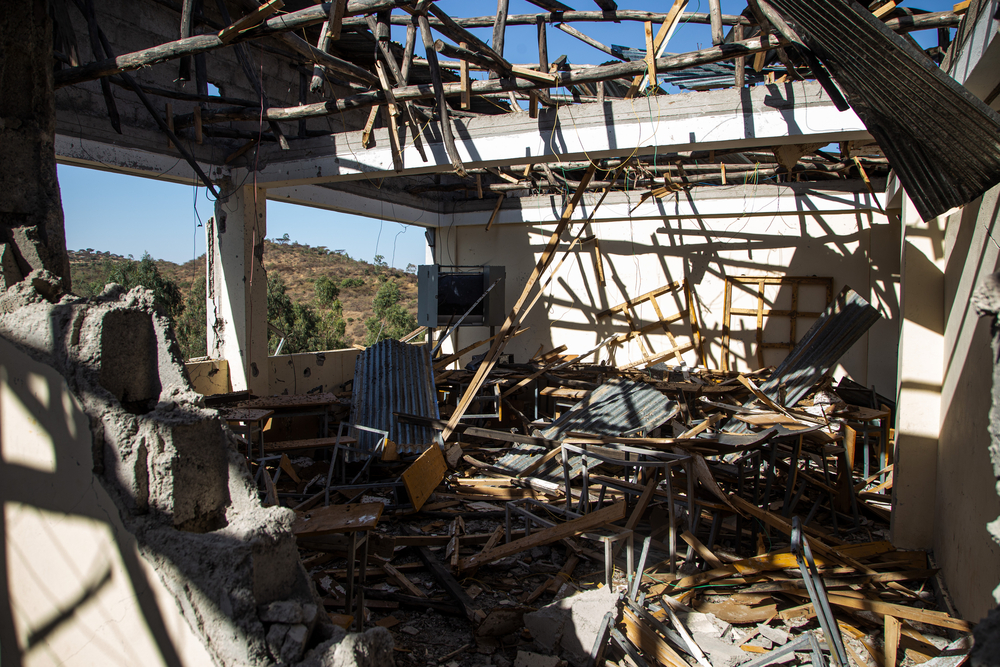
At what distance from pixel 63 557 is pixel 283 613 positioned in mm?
1204

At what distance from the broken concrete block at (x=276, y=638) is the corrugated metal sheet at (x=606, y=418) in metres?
4.17

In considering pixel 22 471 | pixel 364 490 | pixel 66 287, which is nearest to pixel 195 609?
pixel 22 471

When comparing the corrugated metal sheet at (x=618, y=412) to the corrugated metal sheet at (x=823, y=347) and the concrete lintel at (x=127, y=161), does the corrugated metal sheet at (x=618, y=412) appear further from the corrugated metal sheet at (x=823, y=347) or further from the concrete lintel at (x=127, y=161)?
the concrete lintel at (x=127, y=161)

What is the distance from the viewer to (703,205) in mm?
11039

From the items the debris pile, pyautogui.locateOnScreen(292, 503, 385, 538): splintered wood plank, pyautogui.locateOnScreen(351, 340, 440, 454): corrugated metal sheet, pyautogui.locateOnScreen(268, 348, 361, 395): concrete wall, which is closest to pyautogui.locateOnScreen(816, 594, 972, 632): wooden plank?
the debris pile

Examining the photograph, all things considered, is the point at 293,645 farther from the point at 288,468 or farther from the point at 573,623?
the point at 288,468

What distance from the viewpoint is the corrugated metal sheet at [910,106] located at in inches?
102

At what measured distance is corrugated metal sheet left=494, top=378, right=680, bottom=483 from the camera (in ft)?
21.0

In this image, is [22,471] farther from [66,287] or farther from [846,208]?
[846,208]

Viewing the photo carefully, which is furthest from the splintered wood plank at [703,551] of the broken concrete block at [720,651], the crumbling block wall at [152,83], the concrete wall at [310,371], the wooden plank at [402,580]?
the concrete wall at [310,371]

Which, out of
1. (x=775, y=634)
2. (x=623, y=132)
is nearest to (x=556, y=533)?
(x=775, y=634)

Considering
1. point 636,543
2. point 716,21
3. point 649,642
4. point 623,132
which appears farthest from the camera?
point 623,132

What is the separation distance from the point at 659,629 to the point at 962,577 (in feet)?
7.33

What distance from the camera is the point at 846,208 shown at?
10.1m
